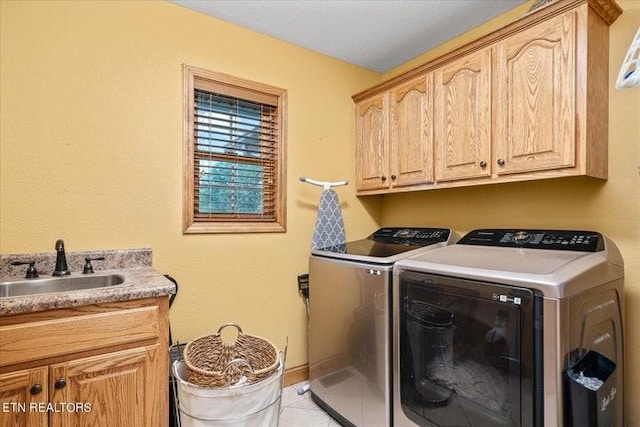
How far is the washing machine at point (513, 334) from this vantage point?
1104 mm

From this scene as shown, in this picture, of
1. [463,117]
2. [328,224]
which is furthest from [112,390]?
[463,117]

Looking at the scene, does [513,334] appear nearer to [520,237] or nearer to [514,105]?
[520,237]

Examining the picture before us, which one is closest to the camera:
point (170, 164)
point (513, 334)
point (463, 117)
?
point (513, 334)

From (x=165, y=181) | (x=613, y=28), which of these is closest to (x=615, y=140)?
(x=613, y=28)

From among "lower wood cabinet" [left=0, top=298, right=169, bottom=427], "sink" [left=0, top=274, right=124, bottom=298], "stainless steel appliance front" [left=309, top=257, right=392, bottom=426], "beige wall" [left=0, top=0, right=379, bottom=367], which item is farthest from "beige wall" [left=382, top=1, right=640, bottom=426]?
"sink" [left=0, top=274, right=124, bottom=298]

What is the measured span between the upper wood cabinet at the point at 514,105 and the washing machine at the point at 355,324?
0.52 metres

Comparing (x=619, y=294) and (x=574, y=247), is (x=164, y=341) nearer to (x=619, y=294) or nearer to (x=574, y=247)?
(x=574, y=247)

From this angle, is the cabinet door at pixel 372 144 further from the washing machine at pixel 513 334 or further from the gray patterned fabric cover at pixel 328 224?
the washing machine at pixel 513 334

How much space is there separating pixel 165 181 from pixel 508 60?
1.96 meters

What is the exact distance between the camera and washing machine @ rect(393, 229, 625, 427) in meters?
1.10

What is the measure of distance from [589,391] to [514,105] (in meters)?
1.24

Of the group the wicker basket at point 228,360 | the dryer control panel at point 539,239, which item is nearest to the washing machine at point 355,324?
the dryer control panel at point 539,239

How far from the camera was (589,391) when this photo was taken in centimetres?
107

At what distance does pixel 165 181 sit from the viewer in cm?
194
